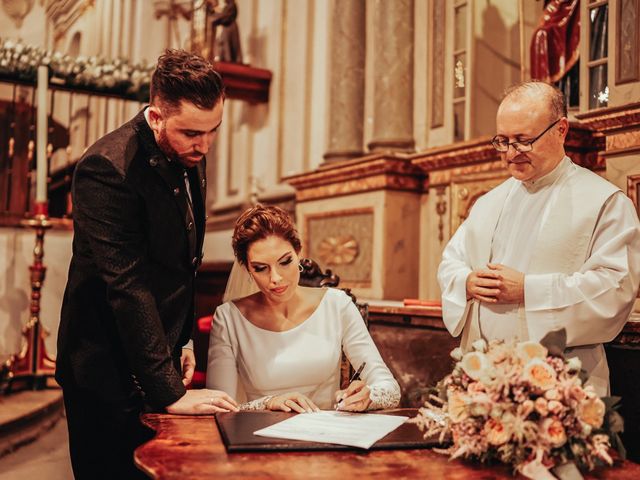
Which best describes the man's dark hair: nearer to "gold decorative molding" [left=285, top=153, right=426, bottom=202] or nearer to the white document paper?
the white document paper

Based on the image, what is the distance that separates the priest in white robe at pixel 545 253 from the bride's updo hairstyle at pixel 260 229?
63cm

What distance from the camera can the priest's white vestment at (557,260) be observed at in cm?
233

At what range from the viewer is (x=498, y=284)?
96.0 inches

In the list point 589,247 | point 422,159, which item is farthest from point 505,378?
point 422,159

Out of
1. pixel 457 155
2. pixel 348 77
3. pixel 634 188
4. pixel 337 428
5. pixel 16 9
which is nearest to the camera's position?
pixel 337 428

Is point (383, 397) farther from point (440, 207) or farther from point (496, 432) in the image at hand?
point (440, 207)

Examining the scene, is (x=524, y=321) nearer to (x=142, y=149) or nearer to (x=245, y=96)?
(x=142, y=149)

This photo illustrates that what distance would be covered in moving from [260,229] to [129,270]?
585mm

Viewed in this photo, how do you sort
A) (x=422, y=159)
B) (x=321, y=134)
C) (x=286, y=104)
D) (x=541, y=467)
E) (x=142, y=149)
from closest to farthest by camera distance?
(x=541, y=467) → (x=142, y=149) → (x=422, y=159) → (x=321, y=134) → (x=286, y=104)

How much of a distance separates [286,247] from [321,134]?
Result: 3601 millimetres

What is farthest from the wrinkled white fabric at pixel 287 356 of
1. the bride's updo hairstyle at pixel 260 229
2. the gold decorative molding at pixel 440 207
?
the gold decorative molding at pixel 440 207

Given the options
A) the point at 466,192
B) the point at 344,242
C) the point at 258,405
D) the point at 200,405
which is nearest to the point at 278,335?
the point at 258,405

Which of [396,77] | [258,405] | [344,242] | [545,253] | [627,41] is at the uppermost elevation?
[396,77]

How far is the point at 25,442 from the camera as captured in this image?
429 centimetres
